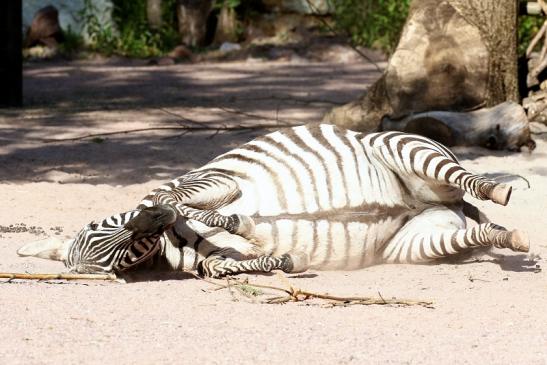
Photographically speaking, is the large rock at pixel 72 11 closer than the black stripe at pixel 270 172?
No

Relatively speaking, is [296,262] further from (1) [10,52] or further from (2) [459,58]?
(1) [10,52]

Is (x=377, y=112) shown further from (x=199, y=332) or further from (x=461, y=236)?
(x=199, y=332)

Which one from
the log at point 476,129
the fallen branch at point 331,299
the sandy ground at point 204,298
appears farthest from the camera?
the log at point 476,129

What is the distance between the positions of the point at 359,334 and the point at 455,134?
455cm

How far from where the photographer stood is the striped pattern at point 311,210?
16.1 ft

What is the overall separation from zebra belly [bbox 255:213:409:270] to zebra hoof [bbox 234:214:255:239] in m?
0.04

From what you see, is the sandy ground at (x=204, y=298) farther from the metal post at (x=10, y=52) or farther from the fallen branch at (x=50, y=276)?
the metal post at (x=10, y=52)

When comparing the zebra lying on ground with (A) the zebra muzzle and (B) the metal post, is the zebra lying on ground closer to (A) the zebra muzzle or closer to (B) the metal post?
(A) the zebra muzzle

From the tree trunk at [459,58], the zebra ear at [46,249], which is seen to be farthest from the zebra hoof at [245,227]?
the tree trunk at [459,58]

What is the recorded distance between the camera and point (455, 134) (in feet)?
27.1

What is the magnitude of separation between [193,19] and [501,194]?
12.3 m

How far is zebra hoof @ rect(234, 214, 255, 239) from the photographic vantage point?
16.2 feet

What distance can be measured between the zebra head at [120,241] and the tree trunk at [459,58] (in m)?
4.16

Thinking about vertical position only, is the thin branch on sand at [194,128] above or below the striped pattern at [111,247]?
below
